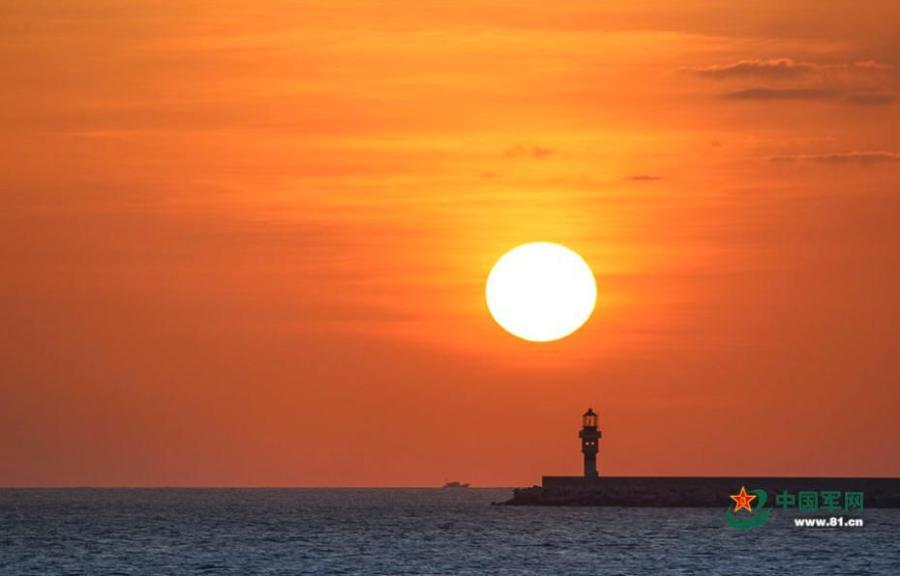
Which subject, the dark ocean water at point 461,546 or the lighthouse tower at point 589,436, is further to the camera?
the lighthouse tower at point 589,436

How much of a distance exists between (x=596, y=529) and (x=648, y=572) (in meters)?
41.6

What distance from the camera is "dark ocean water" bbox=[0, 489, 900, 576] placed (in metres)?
88.9

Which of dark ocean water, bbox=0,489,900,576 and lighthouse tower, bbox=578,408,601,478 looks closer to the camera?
dark ocean water, bbox=0,489,900,576

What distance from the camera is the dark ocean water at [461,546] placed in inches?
3501

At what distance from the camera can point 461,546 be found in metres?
109

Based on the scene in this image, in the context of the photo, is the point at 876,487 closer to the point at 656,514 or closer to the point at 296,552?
the point at 656,514

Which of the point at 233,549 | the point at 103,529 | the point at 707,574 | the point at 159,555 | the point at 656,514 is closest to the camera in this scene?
the point at 707,574

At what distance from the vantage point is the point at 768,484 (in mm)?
163750

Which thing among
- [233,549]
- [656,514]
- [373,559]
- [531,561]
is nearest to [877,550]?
[531,561]

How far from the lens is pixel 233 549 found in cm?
10706

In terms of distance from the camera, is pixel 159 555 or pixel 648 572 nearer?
pixel 648 572

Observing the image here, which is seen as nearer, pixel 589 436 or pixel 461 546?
pixel 461 546

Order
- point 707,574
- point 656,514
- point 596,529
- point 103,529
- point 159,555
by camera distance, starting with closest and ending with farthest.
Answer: point 707,574
point 159,555
point 596,529
point 103,529
point 656,514

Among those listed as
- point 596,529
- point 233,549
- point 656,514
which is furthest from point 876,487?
point 233,549
